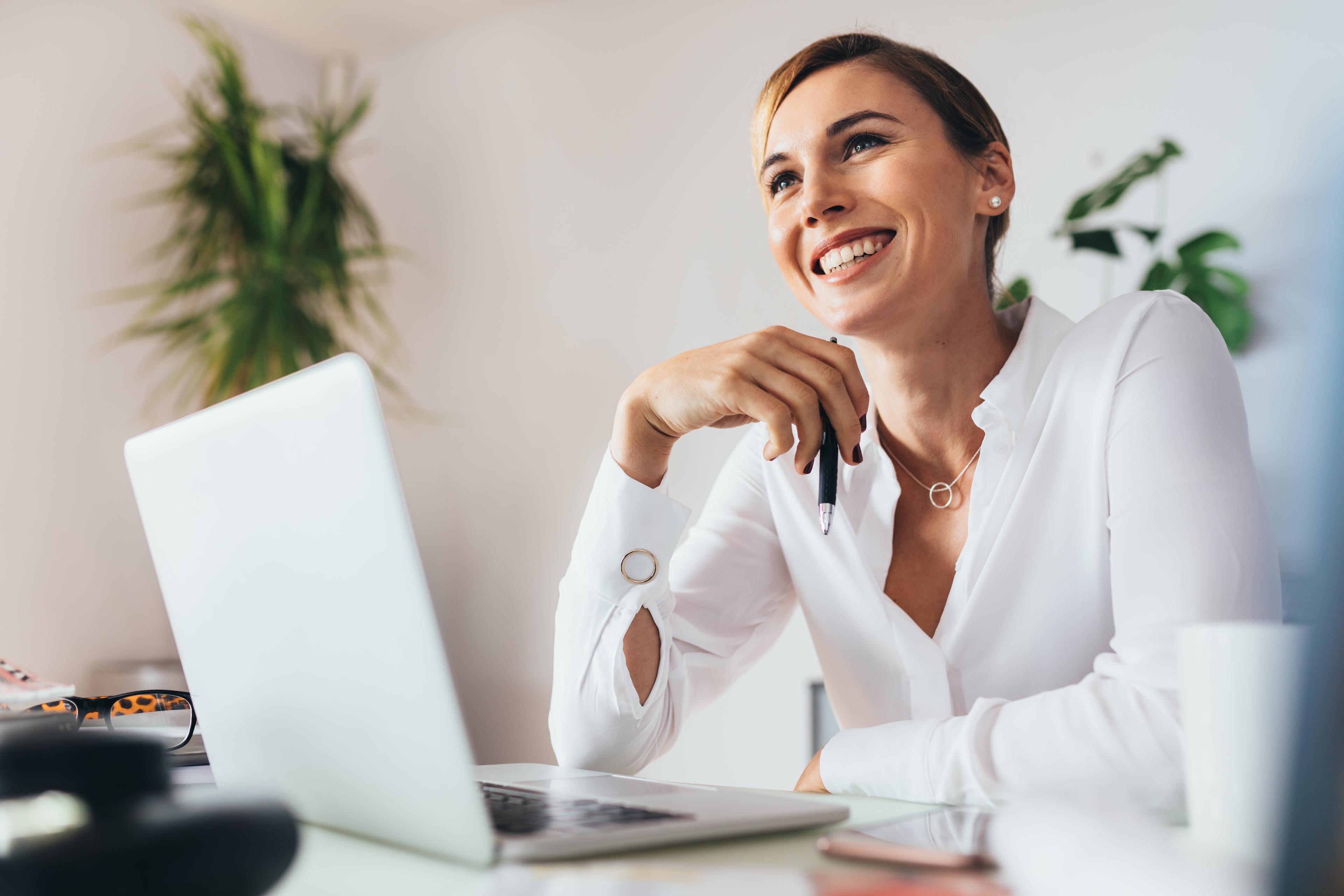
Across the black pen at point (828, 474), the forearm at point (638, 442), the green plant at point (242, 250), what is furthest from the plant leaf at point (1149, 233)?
the green plant at point (242, 250)

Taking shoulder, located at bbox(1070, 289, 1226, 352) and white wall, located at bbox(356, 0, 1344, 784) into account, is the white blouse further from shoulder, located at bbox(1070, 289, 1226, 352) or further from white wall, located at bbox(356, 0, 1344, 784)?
white wall, located at bbox(356, 0, 1344, 784)

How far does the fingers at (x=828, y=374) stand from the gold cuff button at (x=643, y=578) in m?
0.20

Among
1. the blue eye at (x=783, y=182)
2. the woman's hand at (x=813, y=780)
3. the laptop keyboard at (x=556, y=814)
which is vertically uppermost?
the blue eye at (x=783, y=182)

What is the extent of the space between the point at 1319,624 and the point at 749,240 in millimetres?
2571

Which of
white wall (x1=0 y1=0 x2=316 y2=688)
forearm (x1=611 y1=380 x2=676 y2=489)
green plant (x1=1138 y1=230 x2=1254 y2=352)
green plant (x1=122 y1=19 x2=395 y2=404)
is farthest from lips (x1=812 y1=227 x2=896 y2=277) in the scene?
white wall (x1=0 y1=0 x2=316 y2=688)

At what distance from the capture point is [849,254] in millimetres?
1117

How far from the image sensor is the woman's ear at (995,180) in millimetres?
1216

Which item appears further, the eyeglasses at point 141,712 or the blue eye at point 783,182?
the blue eye at point 783,182

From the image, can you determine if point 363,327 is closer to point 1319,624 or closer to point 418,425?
point 418,425

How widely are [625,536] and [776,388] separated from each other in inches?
8.7

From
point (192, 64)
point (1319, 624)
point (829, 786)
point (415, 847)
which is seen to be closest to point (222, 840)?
point (415, 847)

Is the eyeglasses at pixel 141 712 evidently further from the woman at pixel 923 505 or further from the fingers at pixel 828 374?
the fingers at pixel 828 374

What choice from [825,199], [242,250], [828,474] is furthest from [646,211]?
[828,474]

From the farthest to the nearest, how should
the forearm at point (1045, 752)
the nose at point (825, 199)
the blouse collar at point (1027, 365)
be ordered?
1. the nose at point (825, 199)
2. the blouse collar at point (1027, 365)
3. the forearm at point (1045, 752)
